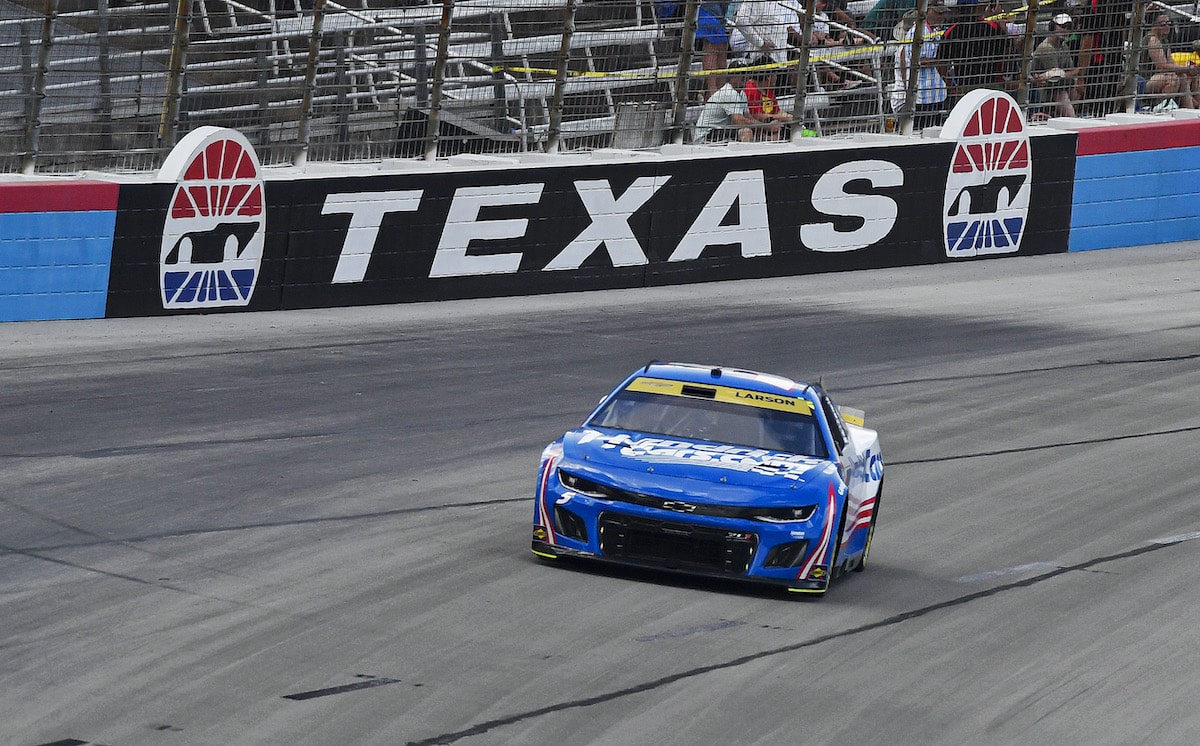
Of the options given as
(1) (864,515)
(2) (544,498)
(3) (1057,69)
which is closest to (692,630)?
(2) (544,498)

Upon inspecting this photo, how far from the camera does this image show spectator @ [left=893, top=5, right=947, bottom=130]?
835 inches

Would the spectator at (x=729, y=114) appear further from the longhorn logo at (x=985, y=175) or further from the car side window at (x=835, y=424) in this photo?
the car side window at (x=835, y=424)

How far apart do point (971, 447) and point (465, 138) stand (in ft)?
24.3

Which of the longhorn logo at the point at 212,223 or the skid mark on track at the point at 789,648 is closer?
the skid mark on track at the point at 789,648

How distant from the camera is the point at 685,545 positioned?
8820 millimetres

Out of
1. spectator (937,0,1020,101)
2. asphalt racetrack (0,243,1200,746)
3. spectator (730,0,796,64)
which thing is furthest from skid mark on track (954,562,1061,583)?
spectator (937,0,1020,101)

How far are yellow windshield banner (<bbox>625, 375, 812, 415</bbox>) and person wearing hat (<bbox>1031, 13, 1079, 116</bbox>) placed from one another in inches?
531

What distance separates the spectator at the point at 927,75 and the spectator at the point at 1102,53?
223cm

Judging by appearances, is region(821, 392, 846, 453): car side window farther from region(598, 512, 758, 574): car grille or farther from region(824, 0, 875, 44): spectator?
region(824, 0, 875, 44): spectator

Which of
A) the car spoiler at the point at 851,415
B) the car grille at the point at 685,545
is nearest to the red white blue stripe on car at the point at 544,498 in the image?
the car grille at the point at 685,545

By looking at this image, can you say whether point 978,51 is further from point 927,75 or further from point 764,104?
point 764,104

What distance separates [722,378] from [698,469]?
3.81 feet

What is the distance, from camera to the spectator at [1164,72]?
23.0 m

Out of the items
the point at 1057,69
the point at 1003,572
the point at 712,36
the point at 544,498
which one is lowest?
the point at 1003,572
